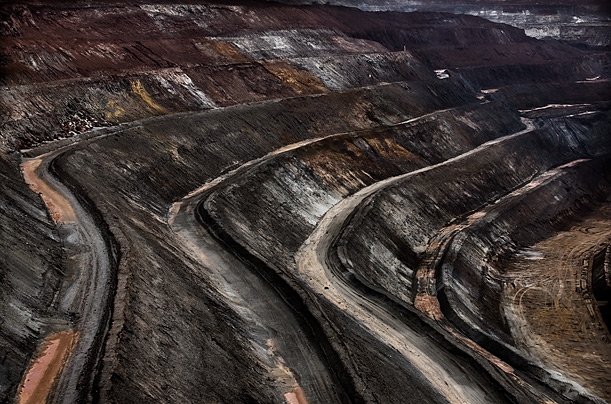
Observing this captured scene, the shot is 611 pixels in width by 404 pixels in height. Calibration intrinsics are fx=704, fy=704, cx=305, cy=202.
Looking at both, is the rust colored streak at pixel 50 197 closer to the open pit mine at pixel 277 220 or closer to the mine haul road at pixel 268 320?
the open pit mine at pixel 277 220

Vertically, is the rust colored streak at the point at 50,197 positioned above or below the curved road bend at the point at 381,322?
below

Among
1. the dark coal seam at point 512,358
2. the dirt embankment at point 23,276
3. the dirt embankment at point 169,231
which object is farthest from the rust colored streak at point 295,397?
the dark coal seam at point 512,358

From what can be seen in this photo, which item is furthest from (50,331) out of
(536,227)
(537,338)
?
(536,227)

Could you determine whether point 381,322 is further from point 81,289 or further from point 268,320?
point 81,289

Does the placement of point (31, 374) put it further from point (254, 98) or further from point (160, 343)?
point (254, 98)

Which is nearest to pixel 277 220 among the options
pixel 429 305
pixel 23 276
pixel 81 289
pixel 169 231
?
pixel 169 231

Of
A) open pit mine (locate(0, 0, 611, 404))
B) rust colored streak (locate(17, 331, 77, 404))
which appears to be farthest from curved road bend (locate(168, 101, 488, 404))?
rust colored streak (locate(17, 331, 77, 404))
